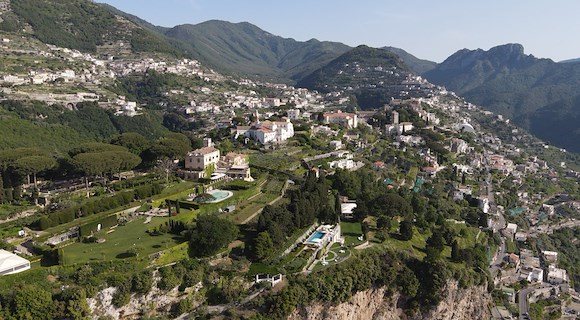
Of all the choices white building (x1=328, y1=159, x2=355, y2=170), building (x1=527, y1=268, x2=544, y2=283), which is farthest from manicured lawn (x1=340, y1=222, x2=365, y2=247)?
building (x1=527, y1=268, x2=544, y2=283)

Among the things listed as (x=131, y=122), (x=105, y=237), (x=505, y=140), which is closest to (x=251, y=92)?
(x=131, y=122)

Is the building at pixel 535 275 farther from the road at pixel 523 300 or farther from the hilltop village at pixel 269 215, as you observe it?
the road at pixel 523 300

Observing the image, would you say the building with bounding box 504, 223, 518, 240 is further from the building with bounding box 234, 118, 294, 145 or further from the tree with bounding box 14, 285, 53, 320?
the tree with bounding box 14, 285, 53, 320

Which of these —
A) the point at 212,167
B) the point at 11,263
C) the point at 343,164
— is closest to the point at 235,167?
Result: the point at 212,167

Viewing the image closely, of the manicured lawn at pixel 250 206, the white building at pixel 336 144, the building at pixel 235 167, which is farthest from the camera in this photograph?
the white building at pixel 336 144

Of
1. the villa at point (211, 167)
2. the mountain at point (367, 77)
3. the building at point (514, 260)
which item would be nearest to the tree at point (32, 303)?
the villa at point (211, 167)

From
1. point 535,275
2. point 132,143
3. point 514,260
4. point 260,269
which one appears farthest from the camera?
point 514,260

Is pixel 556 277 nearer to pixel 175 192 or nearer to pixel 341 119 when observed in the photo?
pixel 341 119

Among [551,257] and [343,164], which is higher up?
[343,164]
